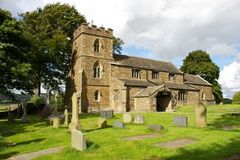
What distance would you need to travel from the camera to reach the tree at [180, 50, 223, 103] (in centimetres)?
6775

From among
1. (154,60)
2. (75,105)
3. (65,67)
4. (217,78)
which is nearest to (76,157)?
(75,105)

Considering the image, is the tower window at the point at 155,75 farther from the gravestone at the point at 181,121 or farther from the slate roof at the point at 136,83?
the gravestone at the point at 181,121

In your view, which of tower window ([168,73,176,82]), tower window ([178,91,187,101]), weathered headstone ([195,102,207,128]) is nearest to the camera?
weathered headstone ([195,102,207,128])

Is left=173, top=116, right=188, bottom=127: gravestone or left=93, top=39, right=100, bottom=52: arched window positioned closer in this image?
left=173, top=116, right=188, bottom=127: gravestone

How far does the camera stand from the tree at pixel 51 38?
41.8m

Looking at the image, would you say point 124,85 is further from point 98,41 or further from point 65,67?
point 65,67

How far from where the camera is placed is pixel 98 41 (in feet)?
139

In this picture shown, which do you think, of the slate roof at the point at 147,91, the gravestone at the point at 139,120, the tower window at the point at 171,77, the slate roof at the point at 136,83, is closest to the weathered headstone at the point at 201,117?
the gravestone at the point at 139,120

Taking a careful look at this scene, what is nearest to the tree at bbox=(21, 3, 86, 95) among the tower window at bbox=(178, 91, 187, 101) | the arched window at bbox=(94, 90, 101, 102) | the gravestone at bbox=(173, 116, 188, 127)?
the arched window at bbox=(94, 90, 101, 102)

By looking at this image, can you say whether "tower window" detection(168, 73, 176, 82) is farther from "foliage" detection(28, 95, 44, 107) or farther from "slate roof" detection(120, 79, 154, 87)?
"foliage" detection(28, 95, 44, 107)

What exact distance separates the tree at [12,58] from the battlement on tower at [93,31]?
13.3 meters

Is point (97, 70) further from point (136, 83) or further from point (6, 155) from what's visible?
point (6, 155)

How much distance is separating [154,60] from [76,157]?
4257 centimetres

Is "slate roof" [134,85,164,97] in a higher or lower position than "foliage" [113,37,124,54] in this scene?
lower
